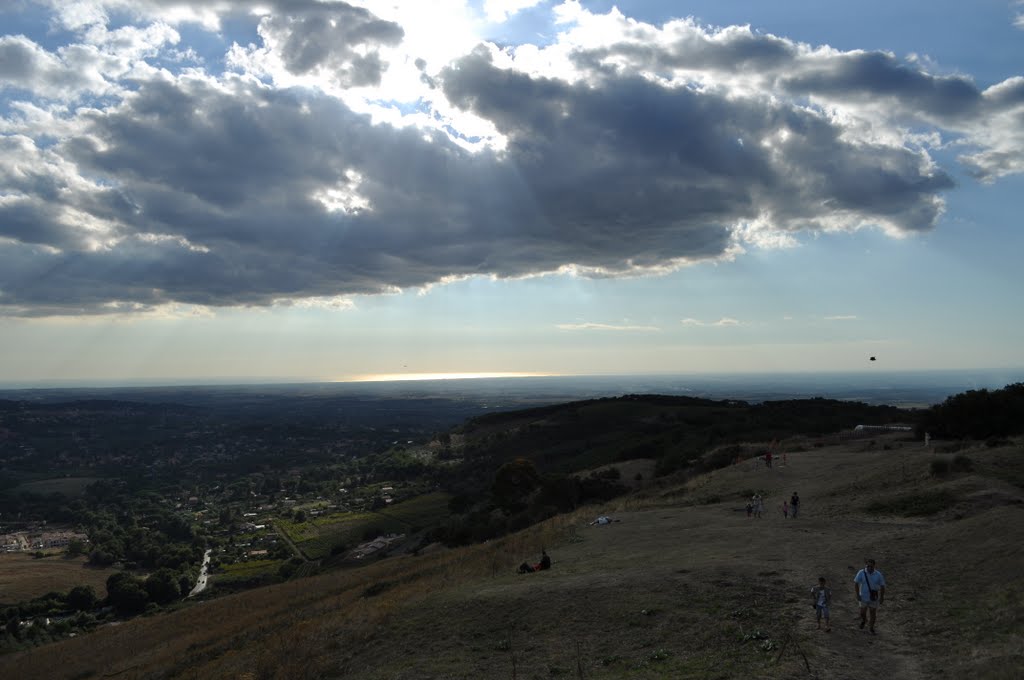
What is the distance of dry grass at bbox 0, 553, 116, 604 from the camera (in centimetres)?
6794

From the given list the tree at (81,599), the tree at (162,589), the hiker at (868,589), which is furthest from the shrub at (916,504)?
the tree at (81,599)

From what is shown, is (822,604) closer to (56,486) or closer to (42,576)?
(42,576)

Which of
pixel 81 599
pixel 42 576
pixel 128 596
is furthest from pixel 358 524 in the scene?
pixel 42 576

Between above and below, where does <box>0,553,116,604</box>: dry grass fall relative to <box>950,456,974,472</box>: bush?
below

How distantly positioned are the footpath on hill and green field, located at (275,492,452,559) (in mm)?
57545

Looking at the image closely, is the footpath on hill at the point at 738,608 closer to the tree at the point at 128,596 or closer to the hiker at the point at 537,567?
the hiker at the point at 537,567

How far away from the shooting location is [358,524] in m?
91.2

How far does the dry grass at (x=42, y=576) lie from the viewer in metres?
A: 67.9

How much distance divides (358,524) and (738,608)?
8336 centimetres

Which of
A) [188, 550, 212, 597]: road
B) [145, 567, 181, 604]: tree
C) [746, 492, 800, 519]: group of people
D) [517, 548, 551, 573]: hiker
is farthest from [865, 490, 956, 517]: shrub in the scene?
[145, 567, 181, 604]: tree

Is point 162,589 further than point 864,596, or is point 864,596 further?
point 162,589

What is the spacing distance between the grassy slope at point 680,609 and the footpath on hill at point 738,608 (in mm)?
66

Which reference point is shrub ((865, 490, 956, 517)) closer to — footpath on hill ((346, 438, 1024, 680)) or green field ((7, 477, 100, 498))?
footpath on hill ((346, 438, 1024, 680))

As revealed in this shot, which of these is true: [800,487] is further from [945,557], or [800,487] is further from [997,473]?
[945,557]
